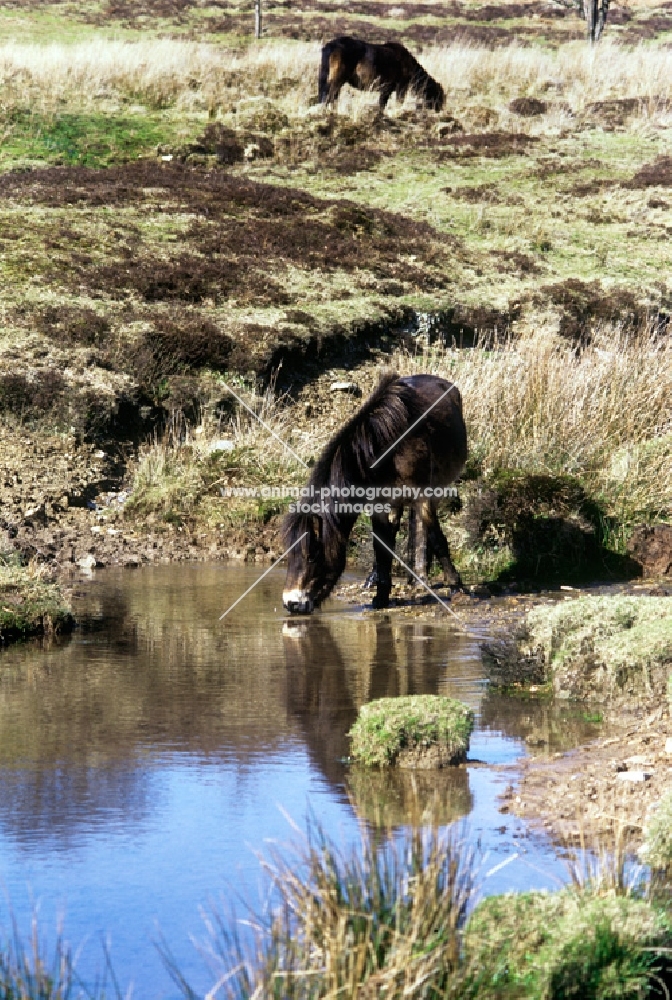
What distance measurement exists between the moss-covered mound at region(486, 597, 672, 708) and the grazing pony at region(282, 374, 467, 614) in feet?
5.78

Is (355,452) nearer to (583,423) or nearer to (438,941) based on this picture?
(583,423)

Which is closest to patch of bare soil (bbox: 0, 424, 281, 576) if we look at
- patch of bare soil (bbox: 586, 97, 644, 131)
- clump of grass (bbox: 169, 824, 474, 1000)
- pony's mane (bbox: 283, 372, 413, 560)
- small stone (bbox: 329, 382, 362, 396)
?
pony's mane (bbox: 283, 372, 413, 560)

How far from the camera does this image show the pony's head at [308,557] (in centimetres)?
954

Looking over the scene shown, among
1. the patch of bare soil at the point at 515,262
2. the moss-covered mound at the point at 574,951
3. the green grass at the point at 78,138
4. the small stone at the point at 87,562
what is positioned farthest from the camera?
the green grass at the point at 78,138

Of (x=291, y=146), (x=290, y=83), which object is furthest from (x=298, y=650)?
(x=290, y=83)

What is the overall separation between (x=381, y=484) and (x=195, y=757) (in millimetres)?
3953

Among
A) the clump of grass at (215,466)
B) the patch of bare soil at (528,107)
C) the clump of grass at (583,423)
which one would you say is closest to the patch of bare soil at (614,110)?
the patch of bare soil at (528,107)

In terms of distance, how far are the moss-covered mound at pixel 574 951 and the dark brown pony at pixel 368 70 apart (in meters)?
24.5

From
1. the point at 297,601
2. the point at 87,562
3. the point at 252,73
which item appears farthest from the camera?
the point at 252,73

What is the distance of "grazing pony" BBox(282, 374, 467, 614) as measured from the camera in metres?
9.60

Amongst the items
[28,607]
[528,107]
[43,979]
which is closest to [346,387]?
[28,607]

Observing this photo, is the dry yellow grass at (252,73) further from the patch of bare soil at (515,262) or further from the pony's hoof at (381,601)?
the pony's hoof at (381,601)

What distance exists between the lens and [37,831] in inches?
226

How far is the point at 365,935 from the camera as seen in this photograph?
3.85 metres
